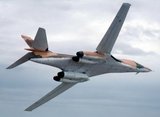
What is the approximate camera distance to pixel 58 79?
210 feet

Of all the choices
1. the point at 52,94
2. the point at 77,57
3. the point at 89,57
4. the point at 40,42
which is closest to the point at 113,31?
the point at 89,57

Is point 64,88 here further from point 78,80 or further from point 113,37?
point 113,37

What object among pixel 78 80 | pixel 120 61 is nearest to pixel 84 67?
pixel 78 80

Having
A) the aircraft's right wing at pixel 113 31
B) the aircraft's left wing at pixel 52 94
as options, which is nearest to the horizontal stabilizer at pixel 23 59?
the aircraft's right wing at pixel 113 31

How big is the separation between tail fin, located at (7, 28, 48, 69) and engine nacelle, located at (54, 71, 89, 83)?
4.07 m

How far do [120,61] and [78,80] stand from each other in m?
7.78

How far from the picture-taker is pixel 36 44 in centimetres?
6156

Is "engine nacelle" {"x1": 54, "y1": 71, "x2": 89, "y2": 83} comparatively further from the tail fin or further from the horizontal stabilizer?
the horizontal stabilizer

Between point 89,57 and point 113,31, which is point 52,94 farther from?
point 113,31

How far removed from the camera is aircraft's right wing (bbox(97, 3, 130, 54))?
2478 inches

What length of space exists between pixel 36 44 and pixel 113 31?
32.8 ft

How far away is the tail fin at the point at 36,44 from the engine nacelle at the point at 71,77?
13.4 feet

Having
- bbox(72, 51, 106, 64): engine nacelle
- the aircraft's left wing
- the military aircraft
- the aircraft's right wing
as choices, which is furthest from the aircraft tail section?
the aircraft's left wing

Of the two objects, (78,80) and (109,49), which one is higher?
(109,49)
